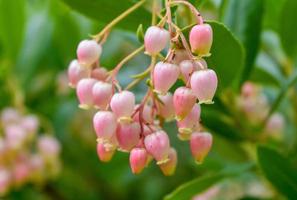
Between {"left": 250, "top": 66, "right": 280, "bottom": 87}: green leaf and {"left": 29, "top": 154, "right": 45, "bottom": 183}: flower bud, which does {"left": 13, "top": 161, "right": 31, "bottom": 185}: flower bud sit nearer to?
{"left": 29, "top": 154, "right": 45, "bottom": 183}: flower bud

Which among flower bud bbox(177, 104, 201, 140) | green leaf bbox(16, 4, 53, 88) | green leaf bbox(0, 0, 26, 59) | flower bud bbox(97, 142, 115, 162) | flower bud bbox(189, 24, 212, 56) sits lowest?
green leaf bbox(16, 4, 53, 88)

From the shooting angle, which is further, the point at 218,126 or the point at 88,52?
the point at 218,126

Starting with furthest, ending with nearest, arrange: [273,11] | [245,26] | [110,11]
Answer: [273,11], [245,26], [110,11]

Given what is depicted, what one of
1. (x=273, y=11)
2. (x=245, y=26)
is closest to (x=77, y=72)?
(x=245, y=26)

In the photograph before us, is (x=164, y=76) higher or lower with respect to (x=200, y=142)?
higher

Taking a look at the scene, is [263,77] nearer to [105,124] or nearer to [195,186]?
[195,186]

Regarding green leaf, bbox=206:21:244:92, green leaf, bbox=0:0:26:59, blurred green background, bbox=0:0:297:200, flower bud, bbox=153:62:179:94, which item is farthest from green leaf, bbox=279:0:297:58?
green leaf, bbox=0:0:26:59

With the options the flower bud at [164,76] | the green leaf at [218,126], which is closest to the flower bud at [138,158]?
the flower bud at [164,76]

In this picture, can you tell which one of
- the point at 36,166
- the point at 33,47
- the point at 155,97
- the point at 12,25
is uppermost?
the point at 155,97
